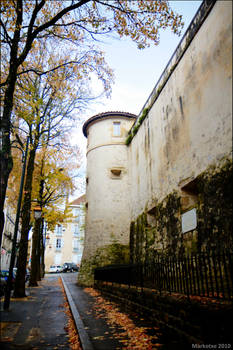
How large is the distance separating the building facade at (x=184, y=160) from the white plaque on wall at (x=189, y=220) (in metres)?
0.03

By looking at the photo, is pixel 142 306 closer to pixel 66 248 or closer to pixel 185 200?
pixel 185 200

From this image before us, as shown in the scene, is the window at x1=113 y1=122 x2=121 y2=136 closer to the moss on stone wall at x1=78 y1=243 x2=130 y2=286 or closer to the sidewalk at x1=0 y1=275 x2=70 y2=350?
the moss on stone wall at x1=78 y1=243 x2=130 y2=286

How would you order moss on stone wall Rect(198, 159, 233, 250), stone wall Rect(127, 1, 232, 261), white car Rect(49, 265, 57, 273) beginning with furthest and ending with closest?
white car Rect(49, 265, 57, 273) < stone wall Rect(127, 1, 232, 261) < moss on stone wall Rect(198, 159, 233, 250)

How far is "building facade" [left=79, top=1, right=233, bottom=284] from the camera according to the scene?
7.75m

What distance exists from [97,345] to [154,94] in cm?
1231

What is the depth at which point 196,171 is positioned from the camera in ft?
30.0

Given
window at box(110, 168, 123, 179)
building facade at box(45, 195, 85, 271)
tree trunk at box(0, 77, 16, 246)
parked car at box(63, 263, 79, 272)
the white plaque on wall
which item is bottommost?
parked car at box(63, 263, 79, 272)

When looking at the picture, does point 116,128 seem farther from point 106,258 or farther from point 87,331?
point 87,331

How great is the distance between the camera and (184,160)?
10.1m

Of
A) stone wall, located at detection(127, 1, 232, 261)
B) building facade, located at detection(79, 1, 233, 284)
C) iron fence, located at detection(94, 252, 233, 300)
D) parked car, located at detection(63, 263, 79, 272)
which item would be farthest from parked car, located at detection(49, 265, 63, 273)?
iron fence, located at detection(94, 252, 233, 300)

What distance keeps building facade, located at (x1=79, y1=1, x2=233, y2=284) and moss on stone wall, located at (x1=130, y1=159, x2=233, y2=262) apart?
3 centimetres

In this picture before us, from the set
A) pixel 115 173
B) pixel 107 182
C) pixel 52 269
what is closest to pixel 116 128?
pixel 115 173

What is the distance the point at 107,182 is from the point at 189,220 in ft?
33.0

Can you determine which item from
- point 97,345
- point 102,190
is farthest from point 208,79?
point 102,190
